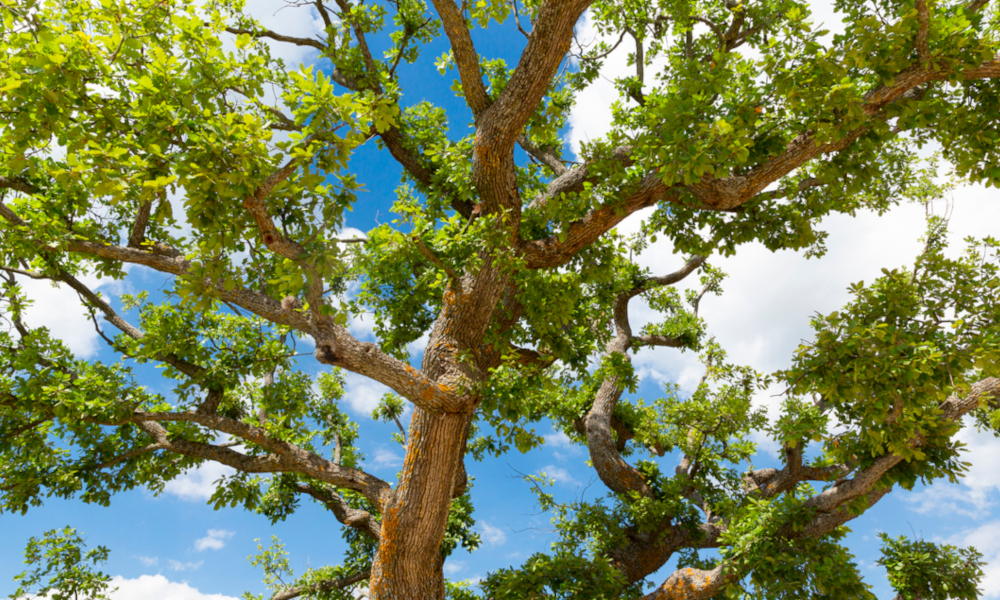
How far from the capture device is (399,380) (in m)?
6.11

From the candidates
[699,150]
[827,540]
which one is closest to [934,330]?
[699,150]

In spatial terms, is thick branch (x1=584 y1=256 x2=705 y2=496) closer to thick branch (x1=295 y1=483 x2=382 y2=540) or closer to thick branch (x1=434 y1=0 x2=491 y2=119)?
thick branch (x1=295 y1=483 x2=382 y2=540)

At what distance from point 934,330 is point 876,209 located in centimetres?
691

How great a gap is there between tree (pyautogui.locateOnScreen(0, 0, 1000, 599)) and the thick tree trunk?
0.11ft

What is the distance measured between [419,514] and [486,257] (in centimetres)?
329

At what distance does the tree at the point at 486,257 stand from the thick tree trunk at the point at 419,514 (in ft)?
0.11

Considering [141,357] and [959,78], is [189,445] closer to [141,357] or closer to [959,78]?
[141,357]

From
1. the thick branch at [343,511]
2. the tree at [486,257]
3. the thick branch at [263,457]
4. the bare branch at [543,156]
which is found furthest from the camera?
the bare branch at [543,156]

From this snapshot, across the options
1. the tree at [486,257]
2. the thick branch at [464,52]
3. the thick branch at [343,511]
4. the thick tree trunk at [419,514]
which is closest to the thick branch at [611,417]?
the tree at [486,257]

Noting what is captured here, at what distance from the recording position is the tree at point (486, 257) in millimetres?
4793

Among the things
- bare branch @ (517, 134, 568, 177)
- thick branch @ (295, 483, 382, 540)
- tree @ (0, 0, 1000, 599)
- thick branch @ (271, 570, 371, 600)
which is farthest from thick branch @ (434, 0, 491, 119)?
thick branch @ (271, 570, 371, 600)

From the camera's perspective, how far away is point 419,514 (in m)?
6.53

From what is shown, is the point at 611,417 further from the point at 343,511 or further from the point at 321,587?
the point at 321,587

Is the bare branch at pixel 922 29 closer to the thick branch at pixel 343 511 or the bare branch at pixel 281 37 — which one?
the bare branch at pixel 281 37
